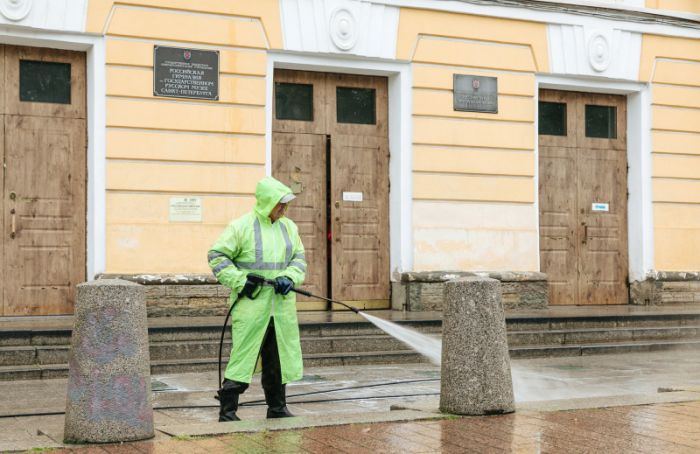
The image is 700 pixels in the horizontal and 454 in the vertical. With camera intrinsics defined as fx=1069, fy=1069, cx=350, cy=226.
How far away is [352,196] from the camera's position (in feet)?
50.7

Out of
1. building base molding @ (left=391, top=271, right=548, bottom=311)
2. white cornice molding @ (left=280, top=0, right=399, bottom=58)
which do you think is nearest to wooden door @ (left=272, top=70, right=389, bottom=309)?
building base molding @ (left=391, top=271, right=548, bottom=311)

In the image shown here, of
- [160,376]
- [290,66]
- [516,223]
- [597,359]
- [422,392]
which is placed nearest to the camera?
[422,392]

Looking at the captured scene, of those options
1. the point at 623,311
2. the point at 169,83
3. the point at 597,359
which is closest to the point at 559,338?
the point at 597,359

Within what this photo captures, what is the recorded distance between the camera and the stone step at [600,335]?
13.3m

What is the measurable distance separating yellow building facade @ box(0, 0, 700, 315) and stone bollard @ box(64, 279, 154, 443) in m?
7.12

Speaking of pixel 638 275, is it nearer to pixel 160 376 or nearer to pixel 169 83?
pixel 169 83

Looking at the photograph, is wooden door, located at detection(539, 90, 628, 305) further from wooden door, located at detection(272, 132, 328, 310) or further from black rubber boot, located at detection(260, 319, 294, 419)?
black rubber boot, located at detection(260, 319, 294, 419)

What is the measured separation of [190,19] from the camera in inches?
555

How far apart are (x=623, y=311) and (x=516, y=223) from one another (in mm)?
2048

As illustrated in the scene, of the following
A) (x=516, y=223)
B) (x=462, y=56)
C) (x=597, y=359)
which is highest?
(x=462, y=56)

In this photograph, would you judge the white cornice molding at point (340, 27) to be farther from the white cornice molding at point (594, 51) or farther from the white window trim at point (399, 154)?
the white cornice molding at point (594, 51)

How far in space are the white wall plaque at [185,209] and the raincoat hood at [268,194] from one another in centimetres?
612

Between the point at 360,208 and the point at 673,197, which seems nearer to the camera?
the point at 360,208

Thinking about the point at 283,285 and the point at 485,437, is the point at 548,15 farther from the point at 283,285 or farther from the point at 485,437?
the point at 485,437
